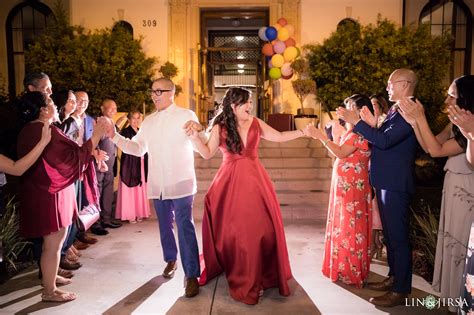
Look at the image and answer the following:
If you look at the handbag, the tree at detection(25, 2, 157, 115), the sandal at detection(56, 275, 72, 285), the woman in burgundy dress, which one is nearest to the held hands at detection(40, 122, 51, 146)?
the woman in burgundy dress

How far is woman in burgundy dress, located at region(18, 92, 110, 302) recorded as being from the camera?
346 cm

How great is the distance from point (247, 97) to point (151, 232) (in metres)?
3.18

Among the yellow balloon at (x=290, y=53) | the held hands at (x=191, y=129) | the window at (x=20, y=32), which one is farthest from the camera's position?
the window at (x=20, y=32)

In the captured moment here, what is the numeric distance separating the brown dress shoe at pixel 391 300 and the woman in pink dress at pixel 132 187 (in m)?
4.29

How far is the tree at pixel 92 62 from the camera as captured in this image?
1039 centimetres

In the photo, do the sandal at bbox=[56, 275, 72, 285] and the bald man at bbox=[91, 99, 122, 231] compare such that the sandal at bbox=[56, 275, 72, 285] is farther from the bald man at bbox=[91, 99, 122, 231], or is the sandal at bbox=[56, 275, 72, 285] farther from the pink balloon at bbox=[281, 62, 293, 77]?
the pink balloon at bbox=[281, 62, 293, 77]

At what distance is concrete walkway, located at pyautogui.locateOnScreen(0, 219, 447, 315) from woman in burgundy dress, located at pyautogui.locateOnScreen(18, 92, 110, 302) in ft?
1.68

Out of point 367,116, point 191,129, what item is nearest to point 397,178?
point 367,116

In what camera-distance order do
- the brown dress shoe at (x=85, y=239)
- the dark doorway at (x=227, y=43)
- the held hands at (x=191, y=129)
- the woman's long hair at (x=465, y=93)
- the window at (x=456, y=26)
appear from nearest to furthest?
the woman's long hair at (x=465, y=93)
the held hands at (x=191, y=129)
the brown dress shoe at (x=85, y=239)
the dark doorway at (x=227, y=43)
the window at (x=456, y=26)

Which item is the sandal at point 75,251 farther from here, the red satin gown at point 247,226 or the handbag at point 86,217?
the red satin gown at point 247,226

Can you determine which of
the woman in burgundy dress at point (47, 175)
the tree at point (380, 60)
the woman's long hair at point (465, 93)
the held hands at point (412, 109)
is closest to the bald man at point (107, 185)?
the woman in burgundy dress at point (47, 175)

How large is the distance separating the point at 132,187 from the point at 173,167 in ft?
9.92

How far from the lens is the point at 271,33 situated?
11211 mm

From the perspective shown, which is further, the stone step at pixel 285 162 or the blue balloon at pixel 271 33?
the blue balloon at pixel 271 33
